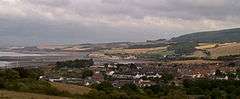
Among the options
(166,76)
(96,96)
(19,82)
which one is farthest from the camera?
(166,76)

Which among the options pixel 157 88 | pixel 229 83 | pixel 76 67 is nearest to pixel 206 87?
pixel 229 83

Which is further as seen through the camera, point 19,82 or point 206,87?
point 206,87

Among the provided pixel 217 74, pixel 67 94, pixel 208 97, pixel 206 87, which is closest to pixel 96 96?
pixel 67 94

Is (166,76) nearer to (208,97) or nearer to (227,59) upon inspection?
(208,97)

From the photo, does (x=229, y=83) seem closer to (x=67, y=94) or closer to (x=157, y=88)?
(x=157, y=88)

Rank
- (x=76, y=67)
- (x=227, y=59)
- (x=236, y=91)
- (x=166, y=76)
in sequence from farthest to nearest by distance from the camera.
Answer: (x=227, y=59)
(x=76, y=67)
(x=166, y=76)
(x=236, y=91)

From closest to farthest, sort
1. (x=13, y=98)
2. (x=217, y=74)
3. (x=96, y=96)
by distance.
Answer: (x=13, y=98)
(x=96, y=96)
(x=217, y=74)

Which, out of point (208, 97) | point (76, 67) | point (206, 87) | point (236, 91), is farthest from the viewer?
point (76, 67)

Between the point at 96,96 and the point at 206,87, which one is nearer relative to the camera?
the point at 96,96
